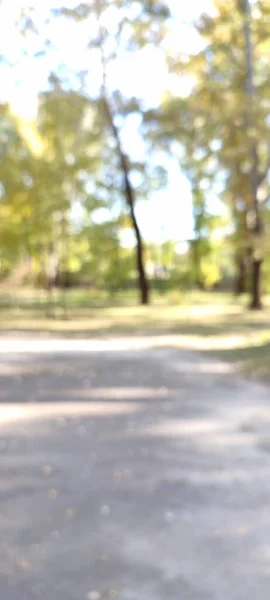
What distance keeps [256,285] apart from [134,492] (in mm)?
29441

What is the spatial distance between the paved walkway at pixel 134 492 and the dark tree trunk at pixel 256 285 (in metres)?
22.7

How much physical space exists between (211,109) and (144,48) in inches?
205

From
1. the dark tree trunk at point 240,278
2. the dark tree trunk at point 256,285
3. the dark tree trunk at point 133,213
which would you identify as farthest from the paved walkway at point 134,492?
the dark tree trunk at point 240,278

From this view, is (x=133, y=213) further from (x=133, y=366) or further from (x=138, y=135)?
(x=133, y=366)

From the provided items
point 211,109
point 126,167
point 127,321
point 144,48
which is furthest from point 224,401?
point 126,167

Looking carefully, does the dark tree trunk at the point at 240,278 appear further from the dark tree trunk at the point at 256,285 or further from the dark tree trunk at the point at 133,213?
the dark tree trunk at the point at 256,285

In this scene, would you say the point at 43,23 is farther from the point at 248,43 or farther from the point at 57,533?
the point at 57,533

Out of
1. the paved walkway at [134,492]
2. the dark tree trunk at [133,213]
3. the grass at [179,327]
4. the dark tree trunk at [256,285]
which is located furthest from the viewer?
the dark tree trunk at [133,213]

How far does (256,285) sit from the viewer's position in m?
35.4

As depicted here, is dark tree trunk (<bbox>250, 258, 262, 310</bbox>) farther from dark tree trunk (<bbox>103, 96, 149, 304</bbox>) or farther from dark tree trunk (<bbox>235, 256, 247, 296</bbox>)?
dark tree trunk (<bbox>235, 256, 247, 296</bbox>)

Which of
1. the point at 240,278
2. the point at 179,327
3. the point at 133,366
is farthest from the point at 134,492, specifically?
the point at 240,278

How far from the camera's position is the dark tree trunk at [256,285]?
115 feet

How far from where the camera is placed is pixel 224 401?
10984 mm

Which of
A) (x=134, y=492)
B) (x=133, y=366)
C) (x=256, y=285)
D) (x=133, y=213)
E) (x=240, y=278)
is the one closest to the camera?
(x=134, y=492)
